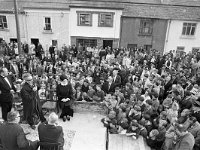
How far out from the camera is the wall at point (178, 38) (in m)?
18.5

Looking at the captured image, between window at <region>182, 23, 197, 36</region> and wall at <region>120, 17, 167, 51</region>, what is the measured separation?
1922 mm

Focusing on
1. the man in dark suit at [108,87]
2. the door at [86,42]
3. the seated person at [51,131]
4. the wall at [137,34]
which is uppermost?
the wall at [137,34]

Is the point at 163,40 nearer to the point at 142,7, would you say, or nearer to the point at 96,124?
the point at 142,7

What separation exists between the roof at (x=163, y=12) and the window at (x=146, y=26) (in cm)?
50

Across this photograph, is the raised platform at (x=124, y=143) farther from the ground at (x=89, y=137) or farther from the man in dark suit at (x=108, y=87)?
the man in dark suit at (x=108, y=87)

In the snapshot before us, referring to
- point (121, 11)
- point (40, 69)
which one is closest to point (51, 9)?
point (121, 11)

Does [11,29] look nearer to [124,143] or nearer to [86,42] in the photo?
[86,42]

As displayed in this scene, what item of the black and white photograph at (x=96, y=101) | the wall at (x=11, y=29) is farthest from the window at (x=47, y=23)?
the wall at (x=11, y=29)

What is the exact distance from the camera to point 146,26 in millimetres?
18812

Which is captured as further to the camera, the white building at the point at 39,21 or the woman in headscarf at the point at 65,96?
the white building at the point at 39,21

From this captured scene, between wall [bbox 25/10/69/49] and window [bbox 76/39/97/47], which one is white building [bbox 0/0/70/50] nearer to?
wall [bbox 25/10/69/49]

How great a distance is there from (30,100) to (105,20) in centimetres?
1381

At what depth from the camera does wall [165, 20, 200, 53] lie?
1855cm

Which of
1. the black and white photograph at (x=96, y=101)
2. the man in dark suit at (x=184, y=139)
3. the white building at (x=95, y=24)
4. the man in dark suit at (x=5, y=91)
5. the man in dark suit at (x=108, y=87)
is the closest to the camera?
the man in dark suit at (x=184, y=139)
